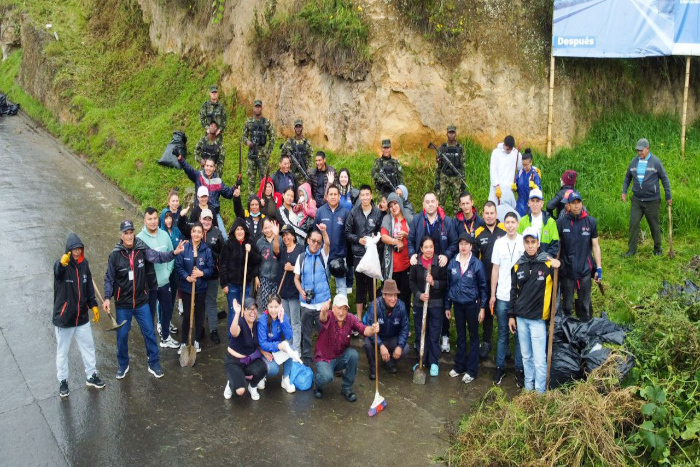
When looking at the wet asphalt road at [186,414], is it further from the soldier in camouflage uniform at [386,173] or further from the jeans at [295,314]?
the soldier in camouflage uniform at [386,173]

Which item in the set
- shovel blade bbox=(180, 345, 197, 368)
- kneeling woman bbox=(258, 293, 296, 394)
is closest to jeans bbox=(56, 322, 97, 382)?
shovel blade bbox=(180, 345, 197, 368)

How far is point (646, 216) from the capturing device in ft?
35.5

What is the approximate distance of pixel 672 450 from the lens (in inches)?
255

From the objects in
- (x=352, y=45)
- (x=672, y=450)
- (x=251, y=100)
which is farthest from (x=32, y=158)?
(x=672, y=450)

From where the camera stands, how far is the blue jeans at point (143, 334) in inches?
336

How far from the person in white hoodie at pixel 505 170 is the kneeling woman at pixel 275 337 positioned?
4.58 metres

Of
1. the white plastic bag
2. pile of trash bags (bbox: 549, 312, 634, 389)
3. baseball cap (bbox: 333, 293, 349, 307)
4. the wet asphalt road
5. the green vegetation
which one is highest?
the green vegetation

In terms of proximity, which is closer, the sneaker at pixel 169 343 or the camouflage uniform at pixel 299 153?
the sneaker at pixel 169 343

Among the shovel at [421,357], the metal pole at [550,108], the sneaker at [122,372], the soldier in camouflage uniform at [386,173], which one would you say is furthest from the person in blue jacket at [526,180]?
the sneaker at [122,372]

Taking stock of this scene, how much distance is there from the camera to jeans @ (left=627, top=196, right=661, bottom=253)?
10727 mm

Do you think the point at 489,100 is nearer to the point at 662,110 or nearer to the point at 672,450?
the point at 662,110

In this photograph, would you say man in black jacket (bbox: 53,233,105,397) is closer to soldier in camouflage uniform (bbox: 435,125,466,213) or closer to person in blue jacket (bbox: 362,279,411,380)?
person in blue jacket (bbox: 362,279,411,380)

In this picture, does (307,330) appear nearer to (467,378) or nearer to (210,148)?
(467,378)

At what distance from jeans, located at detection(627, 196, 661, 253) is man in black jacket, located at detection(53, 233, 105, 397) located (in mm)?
8030
